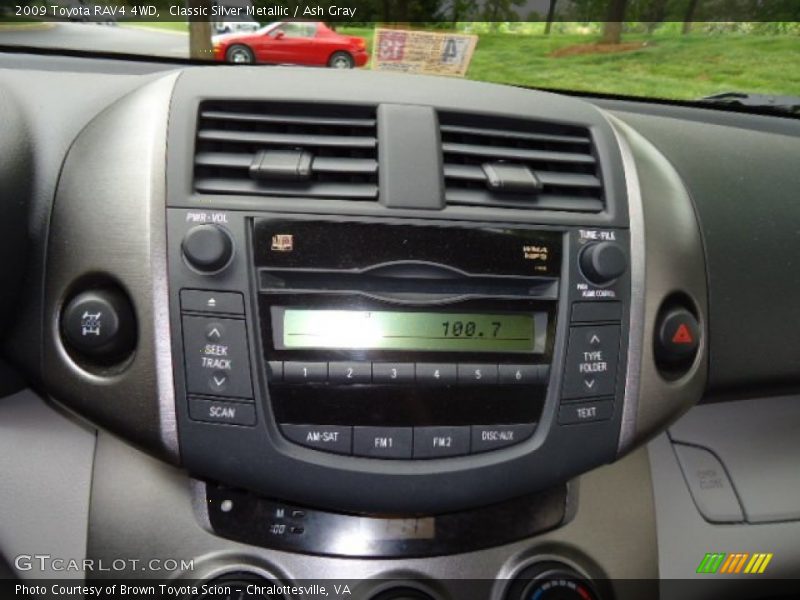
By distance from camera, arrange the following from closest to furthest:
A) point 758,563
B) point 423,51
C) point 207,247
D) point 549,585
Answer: point 207,247
point 549,585
point 758,563
point 423,51

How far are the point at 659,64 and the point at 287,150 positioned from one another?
1.09 meters

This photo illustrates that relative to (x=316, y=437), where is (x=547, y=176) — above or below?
above

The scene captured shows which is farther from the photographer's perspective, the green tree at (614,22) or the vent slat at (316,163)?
the green tree at (614,22)

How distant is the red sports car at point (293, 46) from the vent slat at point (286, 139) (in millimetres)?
458

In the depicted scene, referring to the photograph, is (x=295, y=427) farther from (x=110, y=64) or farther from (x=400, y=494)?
(x=110, y=64)

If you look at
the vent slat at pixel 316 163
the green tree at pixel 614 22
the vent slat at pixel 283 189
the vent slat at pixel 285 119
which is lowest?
the vent slat at pixel 283 189

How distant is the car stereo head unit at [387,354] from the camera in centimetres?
120

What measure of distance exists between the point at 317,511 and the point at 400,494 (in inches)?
8.7

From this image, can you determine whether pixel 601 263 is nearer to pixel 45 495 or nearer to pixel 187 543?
pixel 187 543

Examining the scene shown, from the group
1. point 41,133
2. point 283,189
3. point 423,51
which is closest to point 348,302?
point 283,189

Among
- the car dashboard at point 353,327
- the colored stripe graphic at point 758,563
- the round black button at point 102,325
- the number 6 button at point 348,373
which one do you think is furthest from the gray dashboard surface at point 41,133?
the colored stripe graphic at point 758,563

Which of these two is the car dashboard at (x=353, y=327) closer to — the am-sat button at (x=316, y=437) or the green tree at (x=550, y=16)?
the am-sat button at (x=316, y=437)

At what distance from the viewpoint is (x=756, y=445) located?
5.61 feet

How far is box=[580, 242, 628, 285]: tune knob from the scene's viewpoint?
129 centimetres
